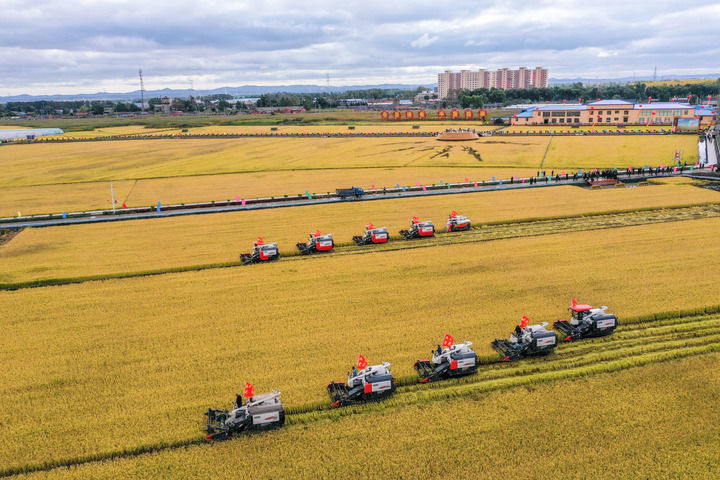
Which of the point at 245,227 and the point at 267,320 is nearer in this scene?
the point at 267,320

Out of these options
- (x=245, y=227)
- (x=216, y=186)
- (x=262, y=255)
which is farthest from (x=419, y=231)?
(x=216, y=186)

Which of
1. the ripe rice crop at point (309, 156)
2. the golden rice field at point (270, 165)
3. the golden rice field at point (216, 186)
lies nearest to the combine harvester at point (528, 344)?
the golden rice field at point (216, 186)

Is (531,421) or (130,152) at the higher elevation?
(130,152)

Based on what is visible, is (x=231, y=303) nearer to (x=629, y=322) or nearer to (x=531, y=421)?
(x=531, y=421)

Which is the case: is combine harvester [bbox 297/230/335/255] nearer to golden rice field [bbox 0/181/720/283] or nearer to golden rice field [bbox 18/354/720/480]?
golden rice field [bbox 0/181/720/283]

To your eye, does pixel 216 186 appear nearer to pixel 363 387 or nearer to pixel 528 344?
pixel 363 387

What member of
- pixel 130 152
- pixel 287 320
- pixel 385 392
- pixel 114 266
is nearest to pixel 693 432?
pixel 385 392
